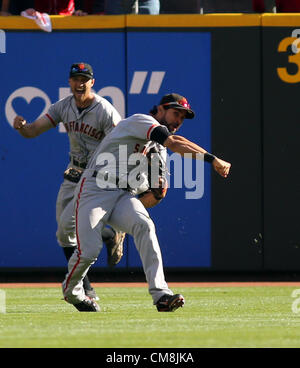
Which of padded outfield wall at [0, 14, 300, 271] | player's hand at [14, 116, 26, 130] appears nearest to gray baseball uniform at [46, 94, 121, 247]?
player's hand at [14, 116, 26, 130]

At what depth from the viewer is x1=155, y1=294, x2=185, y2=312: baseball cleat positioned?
7801 millimetres

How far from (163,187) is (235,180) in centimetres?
426

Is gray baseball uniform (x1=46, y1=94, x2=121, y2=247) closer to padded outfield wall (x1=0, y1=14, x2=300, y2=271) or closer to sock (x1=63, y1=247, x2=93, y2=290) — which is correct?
sock (x1=63, y1=247, x2=93, y2=290)

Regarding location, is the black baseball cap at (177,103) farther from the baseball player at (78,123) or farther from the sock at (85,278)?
the sock at (85,278)

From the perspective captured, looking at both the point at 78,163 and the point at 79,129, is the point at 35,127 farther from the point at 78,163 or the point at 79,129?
the point at 78,163

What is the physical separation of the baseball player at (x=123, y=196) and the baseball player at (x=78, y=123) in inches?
35.4

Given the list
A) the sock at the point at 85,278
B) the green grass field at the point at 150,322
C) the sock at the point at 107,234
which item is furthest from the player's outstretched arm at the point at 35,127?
the green grass field at the point at 150,322

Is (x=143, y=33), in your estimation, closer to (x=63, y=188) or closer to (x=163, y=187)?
(x=63, y=188)

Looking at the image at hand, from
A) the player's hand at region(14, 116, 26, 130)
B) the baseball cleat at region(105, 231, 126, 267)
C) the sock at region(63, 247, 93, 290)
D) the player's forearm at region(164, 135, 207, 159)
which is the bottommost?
the sock at region(63, 247, 93, 290)

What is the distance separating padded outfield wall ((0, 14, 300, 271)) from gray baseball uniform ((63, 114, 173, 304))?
445 cm

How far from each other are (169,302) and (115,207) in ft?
2.93

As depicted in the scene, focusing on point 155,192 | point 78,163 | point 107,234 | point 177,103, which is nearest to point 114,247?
point 107,234

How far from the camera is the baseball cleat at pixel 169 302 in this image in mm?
7801

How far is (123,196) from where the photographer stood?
8305 mm
